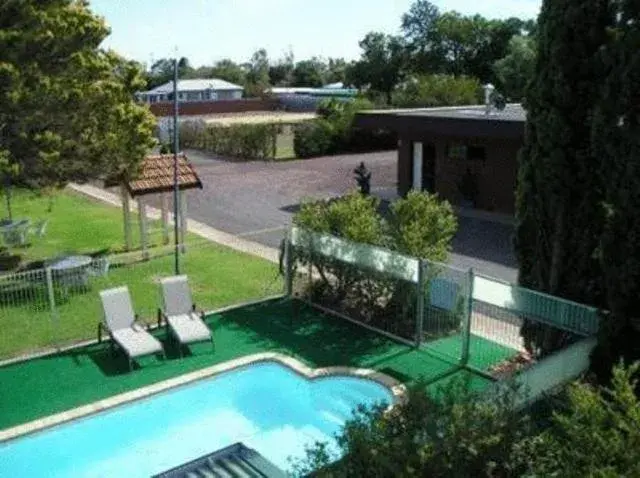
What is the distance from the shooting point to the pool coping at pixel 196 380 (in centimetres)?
1001

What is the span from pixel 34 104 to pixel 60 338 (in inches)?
216

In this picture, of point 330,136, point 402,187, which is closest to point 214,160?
point 330,136

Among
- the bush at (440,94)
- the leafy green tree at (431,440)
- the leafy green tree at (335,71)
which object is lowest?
the leafy green tree at (431,440)

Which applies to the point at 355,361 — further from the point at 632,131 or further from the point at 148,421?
the point at 632,131

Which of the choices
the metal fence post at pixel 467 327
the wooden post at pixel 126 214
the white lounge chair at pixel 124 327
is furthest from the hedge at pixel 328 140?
the metal fence post at pixel 467 327

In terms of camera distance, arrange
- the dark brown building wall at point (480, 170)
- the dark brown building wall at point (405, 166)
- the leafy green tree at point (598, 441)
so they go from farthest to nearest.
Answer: the dark brown building wall at point (405, 166)
the dark brown building wall at point (480, 170)
the leafy green tree at point (598, 441)

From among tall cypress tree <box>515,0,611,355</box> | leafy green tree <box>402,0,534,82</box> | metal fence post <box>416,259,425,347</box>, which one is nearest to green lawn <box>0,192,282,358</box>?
metal fence post <box>416,259,425,347</box>

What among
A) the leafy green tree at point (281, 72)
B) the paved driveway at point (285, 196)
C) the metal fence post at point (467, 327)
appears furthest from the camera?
the leafy green tree at point (281, 72)

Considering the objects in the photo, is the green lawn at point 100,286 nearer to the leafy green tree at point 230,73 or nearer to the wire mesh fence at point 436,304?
the wire mesh fence at point 436,304

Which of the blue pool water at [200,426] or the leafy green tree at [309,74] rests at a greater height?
the leafy green tree at [309,74]

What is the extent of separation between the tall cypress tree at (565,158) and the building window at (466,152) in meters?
12.8

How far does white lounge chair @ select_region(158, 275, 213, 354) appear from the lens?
1229cm

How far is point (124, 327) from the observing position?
12.3 metres

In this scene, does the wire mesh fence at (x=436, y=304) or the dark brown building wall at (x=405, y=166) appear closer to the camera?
the wire mesh fence at (x=436, y=304)
